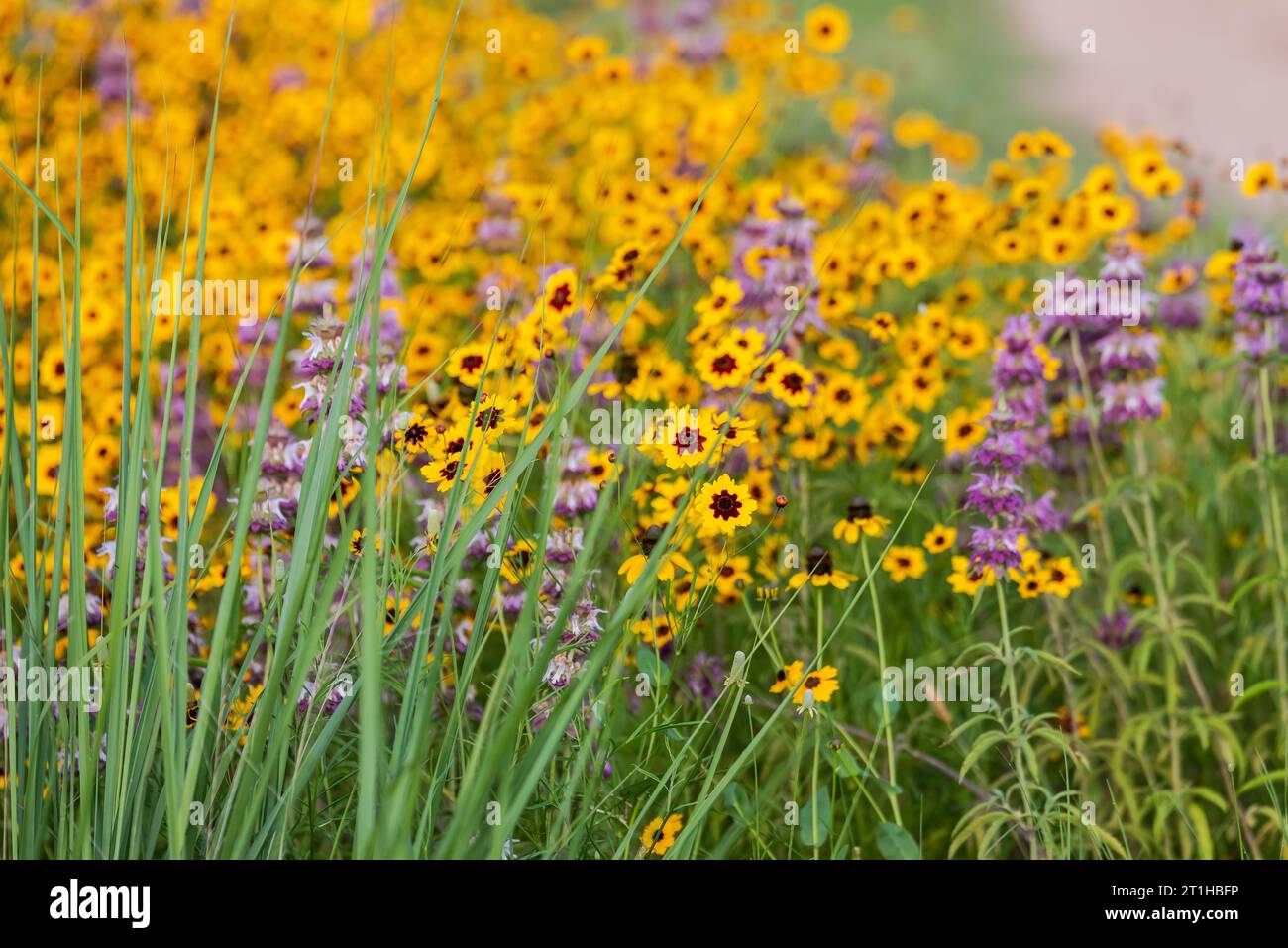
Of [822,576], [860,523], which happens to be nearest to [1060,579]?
[860,523]

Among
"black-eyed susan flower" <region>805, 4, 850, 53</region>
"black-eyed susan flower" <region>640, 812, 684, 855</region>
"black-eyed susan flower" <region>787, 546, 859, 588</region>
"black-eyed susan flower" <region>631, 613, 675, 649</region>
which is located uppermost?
"black-eyed susan flower" <region>805, 4, 850, 53</region>

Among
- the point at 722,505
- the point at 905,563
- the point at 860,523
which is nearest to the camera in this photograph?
the point at 722,505

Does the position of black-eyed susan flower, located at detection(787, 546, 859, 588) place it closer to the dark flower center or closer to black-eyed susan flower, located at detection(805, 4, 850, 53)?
the dark flower center

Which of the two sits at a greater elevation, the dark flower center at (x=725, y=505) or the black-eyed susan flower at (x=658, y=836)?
the dark flower center at (x=725, y=505)

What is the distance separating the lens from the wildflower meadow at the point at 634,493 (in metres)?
1.76

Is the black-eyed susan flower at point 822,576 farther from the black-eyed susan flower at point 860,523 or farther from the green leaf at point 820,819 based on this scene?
the green leaf at point 820,819

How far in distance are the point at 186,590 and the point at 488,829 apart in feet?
1.83

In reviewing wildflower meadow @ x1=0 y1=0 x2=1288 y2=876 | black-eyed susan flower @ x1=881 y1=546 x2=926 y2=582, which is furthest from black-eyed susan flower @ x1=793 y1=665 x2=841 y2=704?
black-eyed susan flower @ x1=881 y1=546 x2=926 y2=582

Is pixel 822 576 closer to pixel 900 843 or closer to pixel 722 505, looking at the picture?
pixel 722 505

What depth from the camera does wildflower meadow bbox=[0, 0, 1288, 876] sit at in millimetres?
1757

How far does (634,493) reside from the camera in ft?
8.66

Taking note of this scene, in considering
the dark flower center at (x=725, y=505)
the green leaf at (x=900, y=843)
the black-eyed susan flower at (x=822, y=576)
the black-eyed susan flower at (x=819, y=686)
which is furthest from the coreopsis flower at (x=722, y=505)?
the green leaf at (x=900, y=843)

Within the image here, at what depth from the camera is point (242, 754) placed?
63.4 inches

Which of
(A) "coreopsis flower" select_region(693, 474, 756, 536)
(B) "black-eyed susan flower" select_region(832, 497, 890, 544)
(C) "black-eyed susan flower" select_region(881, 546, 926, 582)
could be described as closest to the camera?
(A) "coreopsis flower" select_region(693, 474, 756, 536)
